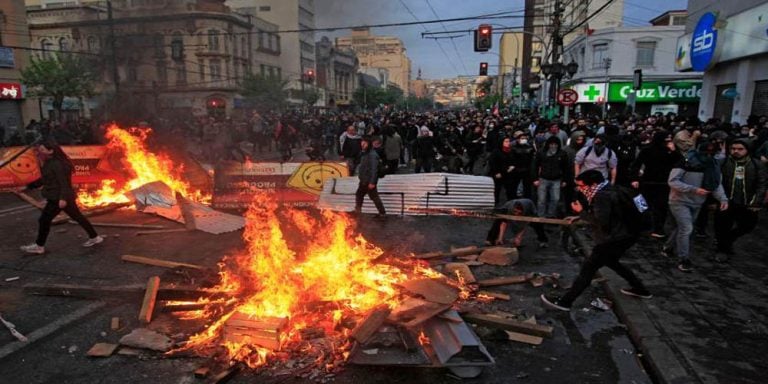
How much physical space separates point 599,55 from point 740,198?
106 ft

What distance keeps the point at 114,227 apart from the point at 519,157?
8.02 metres

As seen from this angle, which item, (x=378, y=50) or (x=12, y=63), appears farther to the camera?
(x=378, y=50)

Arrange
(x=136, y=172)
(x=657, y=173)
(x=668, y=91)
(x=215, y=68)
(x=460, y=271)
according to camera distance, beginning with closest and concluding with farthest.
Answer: (x=460, y=271), (x=657, y=173), (x=136, y=172), (x=668, y=91), (x=215, y=68)

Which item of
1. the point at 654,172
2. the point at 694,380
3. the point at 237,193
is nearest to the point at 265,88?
the point at 237,193

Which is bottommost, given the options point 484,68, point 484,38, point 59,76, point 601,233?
point 601,233

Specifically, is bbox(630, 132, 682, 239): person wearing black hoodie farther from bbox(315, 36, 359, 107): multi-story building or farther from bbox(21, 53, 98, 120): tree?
bbox(315, 36, 359, 107): multi-story building

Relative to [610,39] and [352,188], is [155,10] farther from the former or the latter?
[610,39]

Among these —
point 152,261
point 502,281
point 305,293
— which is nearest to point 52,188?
point 152,261

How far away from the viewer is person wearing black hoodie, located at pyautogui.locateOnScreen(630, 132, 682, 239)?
25.2 feet

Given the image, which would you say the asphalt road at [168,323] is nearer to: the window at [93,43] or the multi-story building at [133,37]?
the multi-story building at [133,37]

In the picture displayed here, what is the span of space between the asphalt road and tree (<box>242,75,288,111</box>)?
41865 millimetres

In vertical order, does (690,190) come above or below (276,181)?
above

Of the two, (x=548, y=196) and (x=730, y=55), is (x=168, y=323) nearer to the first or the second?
(x=548, y=196)

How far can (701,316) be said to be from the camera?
4875 mm
